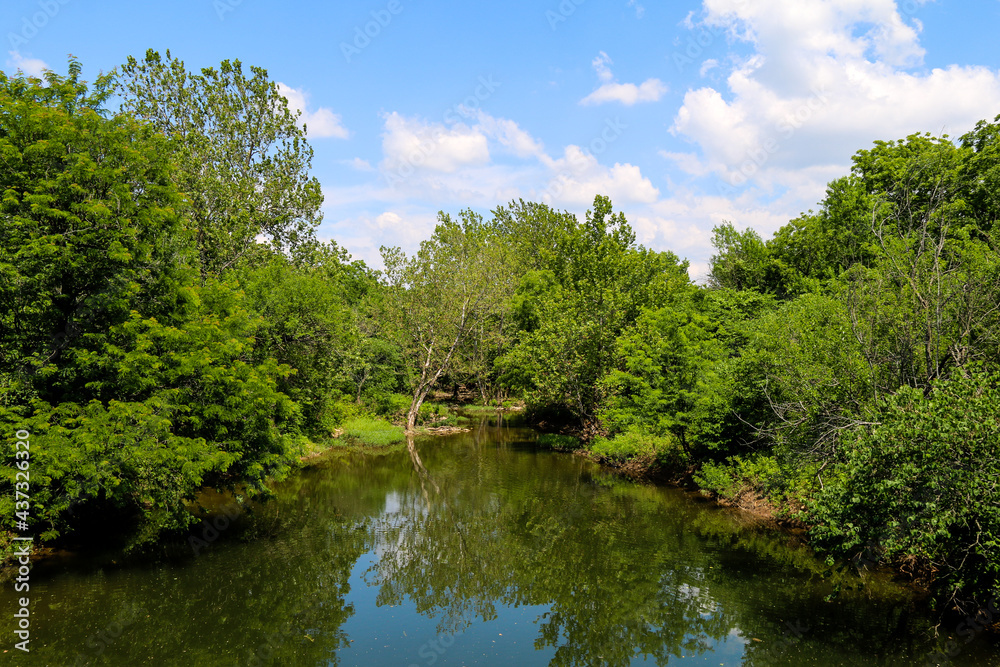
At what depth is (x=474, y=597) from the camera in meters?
16.1

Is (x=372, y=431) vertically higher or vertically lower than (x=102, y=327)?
lower

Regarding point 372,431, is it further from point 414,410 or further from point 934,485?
point 934,485

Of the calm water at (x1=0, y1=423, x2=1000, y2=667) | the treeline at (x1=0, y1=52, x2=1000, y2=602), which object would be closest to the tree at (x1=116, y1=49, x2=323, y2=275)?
the treeline at (x1=0, y1=52, x2=1000, y2=602)

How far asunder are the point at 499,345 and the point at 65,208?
130 feet

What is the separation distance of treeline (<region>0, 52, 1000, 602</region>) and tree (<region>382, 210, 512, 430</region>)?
929cm

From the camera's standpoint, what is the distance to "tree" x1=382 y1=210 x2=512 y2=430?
147 feet

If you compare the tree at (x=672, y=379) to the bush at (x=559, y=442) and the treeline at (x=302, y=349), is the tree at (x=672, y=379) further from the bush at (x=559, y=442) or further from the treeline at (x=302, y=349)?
the bush at (x=559, y=442)

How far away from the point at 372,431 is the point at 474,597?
25349mm

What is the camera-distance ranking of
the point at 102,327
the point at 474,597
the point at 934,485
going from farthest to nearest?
the point at 102,327
the point at 474,597
the point at 934,485

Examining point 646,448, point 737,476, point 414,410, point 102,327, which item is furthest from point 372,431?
point 737,476

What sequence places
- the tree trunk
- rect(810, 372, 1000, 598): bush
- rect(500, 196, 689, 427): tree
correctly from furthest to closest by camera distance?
the tree trunk, rect(500, 196, 689, 427): tree, rect(810, 372, 1000, 598): bush

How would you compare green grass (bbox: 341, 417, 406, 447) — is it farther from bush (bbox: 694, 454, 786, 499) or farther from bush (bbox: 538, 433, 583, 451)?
bush (bbox: 694, 454, 786, 499)

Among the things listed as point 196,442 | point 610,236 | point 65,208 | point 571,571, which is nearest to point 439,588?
point 571,571

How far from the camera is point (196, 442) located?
648 inches
